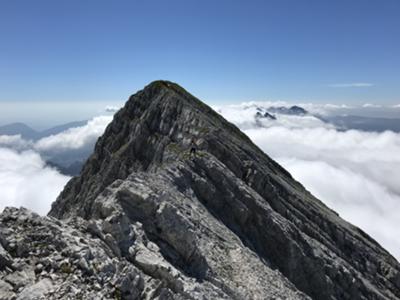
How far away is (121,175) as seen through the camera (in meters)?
74.8

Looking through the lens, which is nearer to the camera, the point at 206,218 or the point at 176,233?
the point at 176,233

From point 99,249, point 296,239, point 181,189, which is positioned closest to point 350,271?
point 296,239

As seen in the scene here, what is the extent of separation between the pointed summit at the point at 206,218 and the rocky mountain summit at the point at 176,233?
0.50 ft

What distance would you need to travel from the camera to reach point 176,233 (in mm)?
33812

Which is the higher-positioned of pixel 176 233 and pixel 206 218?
pixel 176 233

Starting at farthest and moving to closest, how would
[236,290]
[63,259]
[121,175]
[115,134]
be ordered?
1. [115,134]
2. [121,175]
3. [236,290]
4. [63,259]

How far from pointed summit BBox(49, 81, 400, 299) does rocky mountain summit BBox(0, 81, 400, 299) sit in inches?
6.0

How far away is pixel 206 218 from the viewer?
46594 mm

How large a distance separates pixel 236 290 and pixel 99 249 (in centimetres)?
1563

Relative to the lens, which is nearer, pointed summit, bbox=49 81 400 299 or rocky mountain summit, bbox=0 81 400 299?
rocky mountain summit, bbox=0 81 400 299

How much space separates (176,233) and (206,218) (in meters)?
13.1

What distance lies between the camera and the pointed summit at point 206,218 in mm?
32562

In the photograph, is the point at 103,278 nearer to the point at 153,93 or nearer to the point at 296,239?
the point at 296,239

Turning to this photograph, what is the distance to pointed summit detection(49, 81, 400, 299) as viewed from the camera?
32562mm
